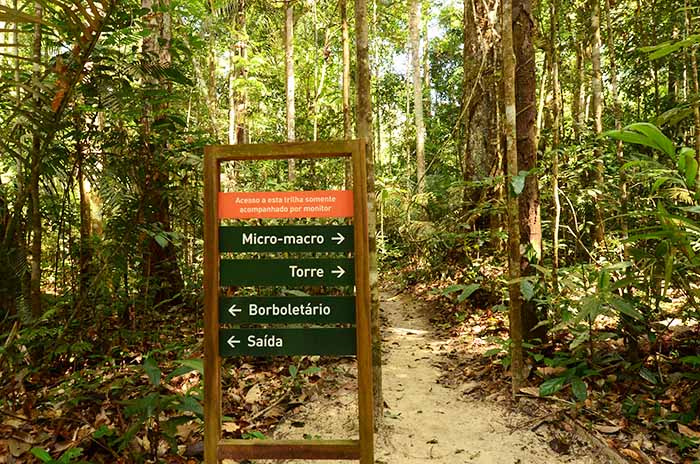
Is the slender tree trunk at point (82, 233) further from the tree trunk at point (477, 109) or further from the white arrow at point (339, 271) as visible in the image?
the tree trunk at point (477, 109)

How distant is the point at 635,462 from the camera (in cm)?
326

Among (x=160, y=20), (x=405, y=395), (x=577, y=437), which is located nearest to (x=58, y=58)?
(x=160, y=20)

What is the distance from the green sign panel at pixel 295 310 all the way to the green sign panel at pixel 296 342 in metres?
0.06

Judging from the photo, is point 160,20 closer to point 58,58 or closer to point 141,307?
point 58,58

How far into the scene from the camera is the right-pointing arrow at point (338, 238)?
2.75 m

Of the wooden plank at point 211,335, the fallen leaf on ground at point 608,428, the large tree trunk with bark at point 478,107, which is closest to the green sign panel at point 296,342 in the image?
the wooden plank at point 211,335

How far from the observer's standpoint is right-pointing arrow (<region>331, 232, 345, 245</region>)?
275 centimetres

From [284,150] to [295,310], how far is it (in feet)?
3.18

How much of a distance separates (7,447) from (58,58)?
2.68m

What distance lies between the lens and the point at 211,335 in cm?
277

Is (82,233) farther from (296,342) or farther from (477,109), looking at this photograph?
(477,109)

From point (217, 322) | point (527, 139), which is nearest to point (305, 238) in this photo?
point (217, 322)

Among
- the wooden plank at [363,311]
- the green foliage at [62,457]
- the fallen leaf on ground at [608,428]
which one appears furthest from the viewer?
the fallen leaf on ground at [608,428]

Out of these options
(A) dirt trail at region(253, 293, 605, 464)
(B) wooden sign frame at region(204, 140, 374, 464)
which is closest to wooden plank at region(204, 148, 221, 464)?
(B) wooden sign frame at region(204, 140, 374, 464)
